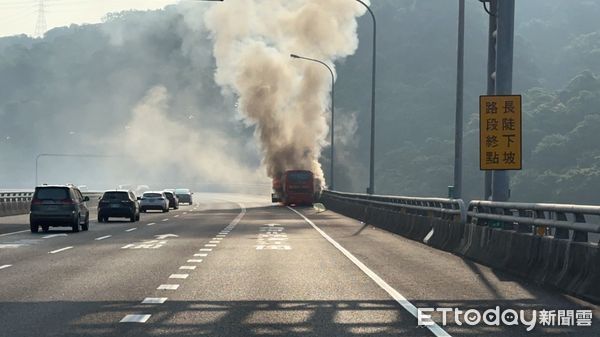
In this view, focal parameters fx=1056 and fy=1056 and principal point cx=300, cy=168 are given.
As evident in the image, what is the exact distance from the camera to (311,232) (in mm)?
33469

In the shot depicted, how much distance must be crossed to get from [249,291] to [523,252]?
4.93m

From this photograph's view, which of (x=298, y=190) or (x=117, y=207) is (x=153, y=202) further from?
(x=298, y=190)

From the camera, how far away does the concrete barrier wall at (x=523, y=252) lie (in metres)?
13.3

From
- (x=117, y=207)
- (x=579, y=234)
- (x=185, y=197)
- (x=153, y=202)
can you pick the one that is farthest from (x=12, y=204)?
(x=579, y=234)

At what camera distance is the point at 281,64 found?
308 ft

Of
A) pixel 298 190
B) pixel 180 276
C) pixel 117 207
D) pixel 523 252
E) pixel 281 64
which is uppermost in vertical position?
pixel 281 64

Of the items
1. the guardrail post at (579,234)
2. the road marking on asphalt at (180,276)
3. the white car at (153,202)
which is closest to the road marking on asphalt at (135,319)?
the road marking on asphalt at (180,276)

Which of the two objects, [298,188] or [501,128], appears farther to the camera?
[298,188]

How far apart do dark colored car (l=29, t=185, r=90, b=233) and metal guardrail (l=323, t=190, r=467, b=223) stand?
10.4 meters

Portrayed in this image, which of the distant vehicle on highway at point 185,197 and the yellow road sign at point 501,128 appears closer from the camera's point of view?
the yellow road sign at point 501,128

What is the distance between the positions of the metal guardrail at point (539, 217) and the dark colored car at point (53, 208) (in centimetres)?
1444

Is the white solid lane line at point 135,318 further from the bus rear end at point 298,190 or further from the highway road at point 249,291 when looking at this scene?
the bus rear end at point 298,190

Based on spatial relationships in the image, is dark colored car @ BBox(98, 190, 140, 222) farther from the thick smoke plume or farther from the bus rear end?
the thick smoke plume

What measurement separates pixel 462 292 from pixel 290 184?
63.3m
